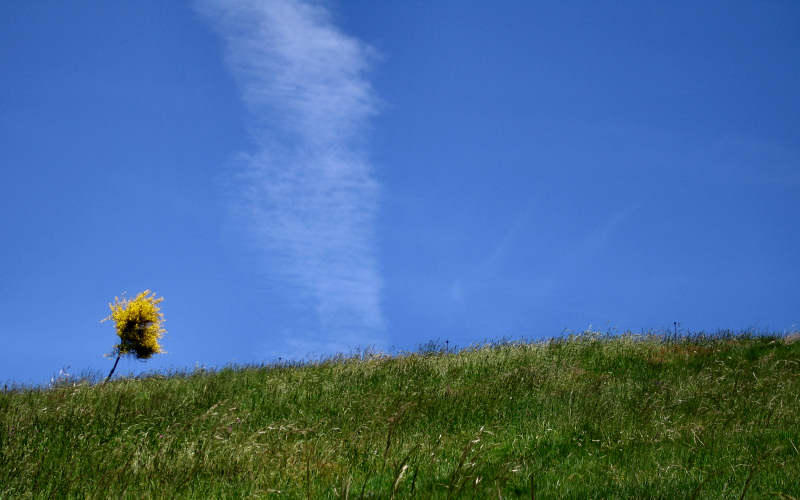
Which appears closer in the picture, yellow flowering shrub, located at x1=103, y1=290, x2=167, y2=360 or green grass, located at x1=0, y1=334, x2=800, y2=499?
green grass, located at x1=0, y1=334, x2=800, y2=499

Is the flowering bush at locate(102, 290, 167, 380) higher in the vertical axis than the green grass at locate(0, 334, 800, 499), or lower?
higher

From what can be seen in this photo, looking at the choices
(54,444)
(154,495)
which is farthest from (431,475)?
(54,444)

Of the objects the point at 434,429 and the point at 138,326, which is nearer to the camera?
the point at 434,429

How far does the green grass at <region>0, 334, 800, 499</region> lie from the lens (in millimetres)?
6145

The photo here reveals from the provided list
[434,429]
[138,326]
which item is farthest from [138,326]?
[434,429]

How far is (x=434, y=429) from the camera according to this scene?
8906mm

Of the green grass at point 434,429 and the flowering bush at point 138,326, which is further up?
the flowering bush at point 138,326

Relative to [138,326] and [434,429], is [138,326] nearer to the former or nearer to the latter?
[138,326]

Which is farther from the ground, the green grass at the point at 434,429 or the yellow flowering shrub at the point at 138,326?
the yellow flowering shrub at the point at 138,326

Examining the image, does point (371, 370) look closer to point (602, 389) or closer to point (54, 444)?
point (602, 389)

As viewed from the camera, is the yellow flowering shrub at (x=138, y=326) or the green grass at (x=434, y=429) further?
the yellow flowering shrub at (x=138, y=326)

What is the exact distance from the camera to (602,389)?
1088 cm

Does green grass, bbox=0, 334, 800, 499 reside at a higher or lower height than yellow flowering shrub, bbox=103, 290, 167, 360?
lower

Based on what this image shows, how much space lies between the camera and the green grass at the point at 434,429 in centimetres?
614
